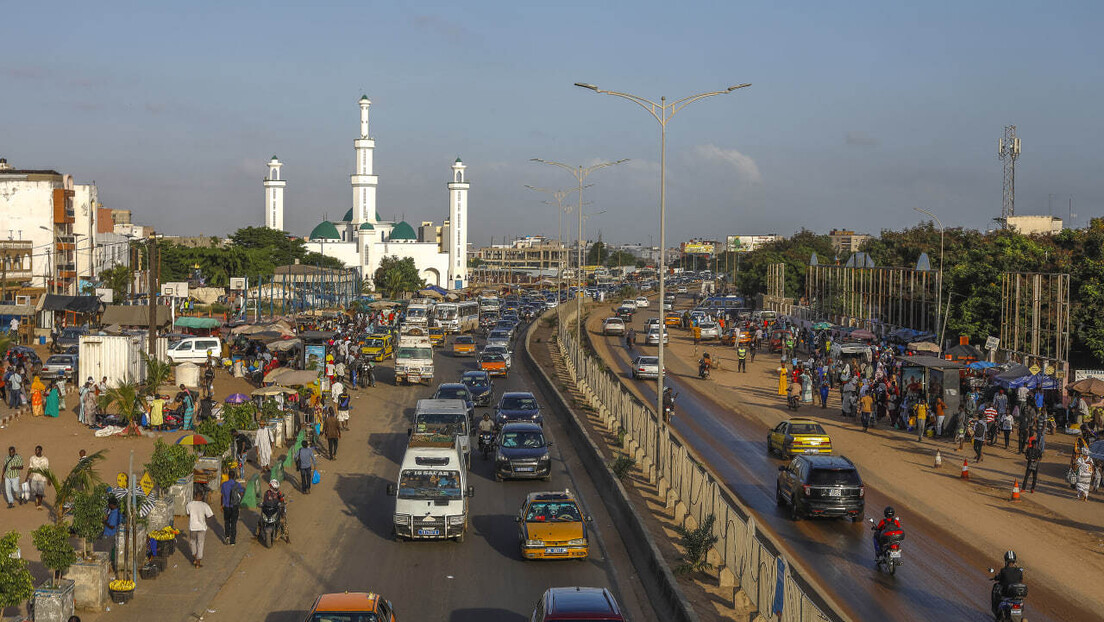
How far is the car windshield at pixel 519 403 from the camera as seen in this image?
111 ft

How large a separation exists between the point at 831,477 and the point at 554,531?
650 centimetres

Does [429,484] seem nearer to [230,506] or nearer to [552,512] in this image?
[552,512]

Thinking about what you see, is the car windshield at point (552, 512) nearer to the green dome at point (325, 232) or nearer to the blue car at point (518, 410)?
the blue car at point (518, 410)

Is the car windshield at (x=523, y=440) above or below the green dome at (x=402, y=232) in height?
below

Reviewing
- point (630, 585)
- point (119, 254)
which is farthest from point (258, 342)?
point (119, 254)

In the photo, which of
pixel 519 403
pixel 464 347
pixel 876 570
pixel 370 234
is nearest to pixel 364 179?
pixel 370 234

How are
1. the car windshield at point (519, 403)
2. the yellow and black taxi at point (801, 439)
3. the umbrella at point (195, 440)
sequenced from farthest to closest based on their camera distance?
the car windshield at point (519, 403)
the yellow and black taxi at point (801, 439)
the umbrella at point (195, 440)

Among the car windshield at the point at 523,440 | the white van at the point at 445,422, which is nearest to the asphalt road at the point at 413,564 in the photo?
the car windshield at the point at 523,440

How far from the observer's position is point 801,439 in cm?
2869

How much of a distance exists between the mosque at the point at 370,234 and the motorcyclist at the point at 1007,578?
142 m

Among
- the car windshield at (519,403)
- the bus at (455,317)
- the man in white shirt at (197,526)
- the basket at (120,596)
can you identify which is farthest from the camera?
the bus at (455,317)

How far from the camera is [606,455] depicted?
3008cm

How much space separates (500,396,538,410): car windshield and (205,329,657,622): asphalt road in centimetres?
531

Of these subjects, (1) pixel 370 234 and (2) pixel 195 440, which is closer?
(2) pixel 195 440
